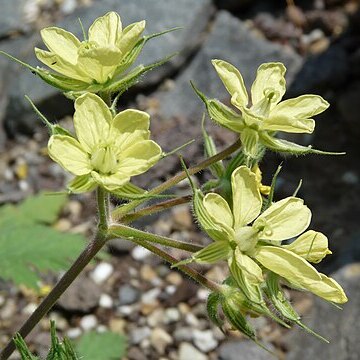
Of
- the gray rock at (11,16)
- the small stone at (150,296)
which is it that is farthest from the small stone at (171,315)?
the gray rock at (11,16)

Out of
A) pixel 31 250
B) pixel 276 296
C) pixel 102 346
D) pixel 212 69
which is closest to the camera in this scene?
pixel 276 296

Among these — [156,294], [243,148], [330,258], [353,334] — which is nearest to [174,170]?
[156,294]

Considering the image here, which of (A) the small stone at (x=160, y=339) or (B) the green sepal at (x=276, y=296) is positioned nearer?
(B) the green sepal at (x=276, y=296)

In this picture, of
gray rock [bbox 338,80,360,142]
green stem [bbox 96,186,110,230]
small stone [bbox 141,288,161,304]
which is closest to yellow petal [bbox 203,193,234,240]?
green stem [bbox 96,186,110,230]

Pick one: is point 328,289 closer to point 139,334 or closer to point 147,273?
point 139,334

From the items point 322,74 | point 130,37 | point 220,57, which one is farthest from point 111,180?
point 220,57

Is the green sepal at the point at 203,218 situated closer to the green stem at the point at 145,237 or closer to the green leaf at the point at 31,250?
the green stem at the point at 145,237
